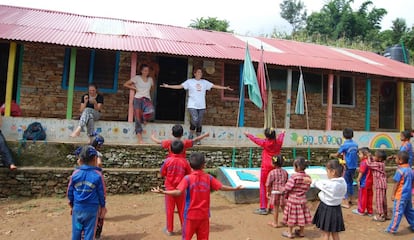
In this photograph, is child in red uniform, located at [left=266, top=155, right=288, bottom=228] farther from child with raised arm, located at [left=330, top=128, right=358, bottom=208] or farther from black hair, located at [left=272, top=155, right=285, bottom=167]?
child with raised arm, located at [left=330, top=128, right=358, bottom=208]

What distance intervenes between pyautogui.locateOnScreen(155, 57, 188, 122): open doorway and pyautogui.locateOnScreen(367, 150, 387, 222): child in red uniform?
609 cm

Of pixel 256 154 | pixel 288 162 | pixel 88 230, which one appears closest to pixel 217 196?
pixel 256 154

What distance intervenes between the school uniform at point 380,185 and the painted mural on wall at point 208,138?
2.99 meters

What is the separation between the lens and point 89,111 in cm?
672

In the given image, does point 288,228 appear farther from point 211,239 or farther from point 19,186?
point 19,186

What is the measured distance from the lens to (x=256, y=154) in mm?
7875

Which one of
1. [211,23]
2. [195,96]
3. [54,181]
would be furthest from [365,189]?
[211,23]

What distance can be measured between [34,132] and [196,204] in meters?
4.84

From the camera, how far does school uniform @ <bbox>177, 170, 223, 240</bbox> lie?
3283mm

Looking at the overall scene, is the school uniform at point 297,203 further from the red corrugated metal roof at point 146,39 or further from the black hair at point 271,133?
the red corrugated metal roof at point 146,39

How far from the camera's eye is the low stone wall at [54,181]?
582 centimetres

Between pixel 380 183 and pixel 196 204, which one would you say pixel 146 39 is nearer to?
pixel 196 204

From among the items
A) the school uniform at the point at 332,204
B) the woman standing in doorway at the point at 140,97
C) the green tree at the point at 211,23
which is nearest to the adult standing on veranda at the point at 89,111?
the woman standing in doorway at the point at 140,97

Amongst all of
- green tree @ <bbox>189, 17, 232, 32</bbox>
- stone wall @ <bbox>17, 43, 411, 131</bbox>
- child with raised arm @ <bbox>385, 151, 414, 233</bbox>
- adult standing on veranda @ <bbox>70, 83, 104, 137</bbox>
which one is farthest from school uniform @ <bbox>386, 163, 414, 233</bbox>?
green tree @ <bbox>189, 17, 232, 32</bbox>
